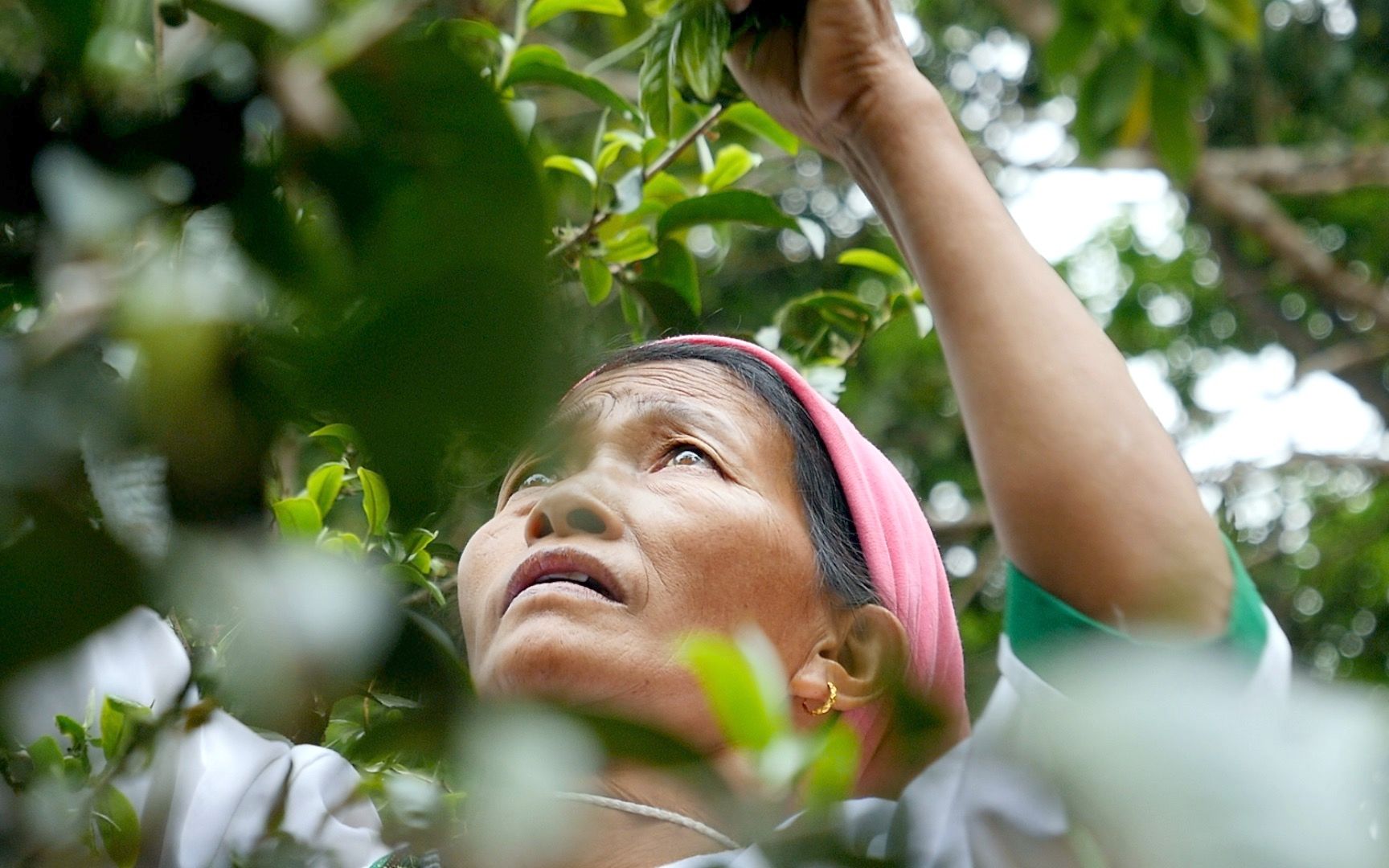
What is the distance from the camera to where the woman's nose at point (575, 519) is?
949mm

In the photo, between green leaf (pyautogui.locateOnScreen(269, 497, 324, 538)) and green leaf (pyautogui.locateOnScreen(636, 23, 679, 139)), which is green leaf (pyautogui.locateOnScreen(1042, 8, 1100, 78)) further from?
green leaf (pyautogui.locateOnScreen(269, 497, 324, 538))

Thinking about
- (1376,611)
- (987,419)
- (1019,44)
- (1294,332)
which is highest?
(987,419)

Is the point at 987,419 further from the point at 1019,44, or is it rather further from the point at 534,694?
the point at 1019,44

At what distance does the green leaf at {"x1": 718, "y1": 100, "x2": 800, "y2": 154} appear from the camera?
156 cm

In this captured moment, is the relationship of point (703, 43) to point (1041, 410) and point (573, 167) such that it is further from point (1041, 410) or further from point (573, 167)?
point (1041, 410)

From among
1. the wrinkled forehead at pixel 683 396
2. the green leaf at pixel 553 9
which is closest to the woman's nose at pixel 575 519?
the wrinkled forehead at pixel 683 396

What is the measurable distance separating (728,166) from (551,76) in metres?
0.28

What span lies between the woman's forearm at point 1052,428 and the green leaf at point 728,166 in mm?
589

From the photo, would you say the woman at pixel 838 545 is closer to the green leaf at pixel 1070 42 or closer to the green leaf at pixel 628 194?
the green leaf at pixel 628 194

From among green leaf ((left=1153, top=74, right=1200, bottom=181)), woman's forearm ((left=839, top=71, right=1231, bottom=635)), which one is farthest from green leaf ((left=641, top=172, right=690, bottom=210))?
green leaf ((left=1153, top=74, right=1200, bottom=181))

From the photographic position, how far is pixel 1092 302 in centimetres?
711

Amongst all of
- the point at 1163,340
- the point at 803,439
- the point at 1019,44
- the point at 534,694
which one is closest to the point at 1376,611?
the point at 1163,340

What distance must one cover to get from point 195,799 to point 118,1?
996mm

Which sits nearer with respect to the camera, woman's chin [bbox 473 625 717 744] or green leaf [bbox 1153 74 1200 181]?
woman's chin [bbox 473 625 717 744]
